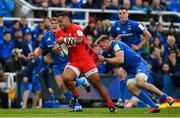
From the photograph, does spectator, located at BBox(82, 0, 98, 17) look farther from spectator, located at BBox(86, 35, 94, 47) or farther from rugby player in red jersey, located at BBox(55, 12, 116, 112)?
rugby player in red jersey, located at BBox(55, 12, 116, 112)

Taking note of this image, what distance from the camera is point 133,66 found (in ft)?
57.3

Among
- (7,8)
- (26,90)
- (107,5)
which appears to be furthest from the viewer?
(107,5)

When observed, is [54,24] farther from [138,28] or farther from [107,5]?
[107,5]

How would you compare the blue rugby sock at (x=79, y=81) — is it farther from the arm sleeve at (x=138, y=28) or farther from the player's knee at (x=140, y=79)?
the player's knee at (x=140, y=79)

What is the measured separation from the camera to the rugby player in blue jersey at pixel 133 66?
54.9ft

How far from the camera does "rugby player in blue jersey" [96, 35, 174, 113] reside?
16734 mm

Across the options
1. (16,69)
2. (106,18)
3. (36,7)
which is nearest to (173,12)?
(106,18)

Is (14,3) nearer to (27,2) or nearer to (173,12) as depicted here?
(27,2)

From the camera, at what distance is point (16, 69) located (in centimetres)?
2334

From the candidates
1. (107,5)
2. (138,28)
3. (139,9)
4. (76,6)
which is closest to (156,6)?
(139,9)

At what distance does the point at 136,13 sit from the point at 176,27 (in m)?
1.94

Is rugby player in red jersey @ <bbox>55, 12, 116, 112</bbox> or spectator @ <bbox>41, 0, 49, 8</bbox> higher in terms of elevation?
spectator @ <bbox>41, 0, 49, 8</bbox>

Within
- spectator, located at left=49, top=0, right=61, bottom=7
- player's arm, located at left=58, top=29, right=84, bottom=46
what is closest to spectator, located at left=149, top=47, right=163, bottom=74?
spectator, located at left=49, top=0, right=61, bottom=7

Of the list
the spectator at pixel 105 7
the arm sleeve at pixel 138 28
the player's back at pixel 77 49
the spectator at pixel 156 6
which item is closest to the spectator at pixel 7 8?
the spectator at pixel 105 7
